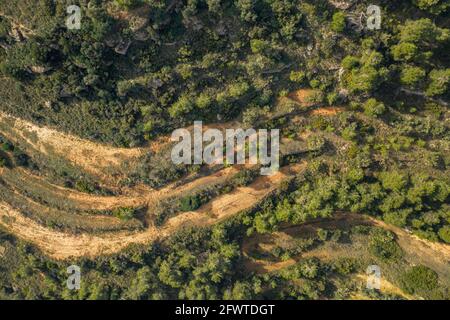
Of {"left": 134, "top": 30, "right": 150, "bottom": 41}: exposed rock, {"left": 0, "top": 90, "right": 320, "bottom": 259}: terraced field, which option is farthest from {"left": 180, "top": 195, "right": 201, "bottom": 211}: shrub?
{"left": 134, "top": 30, "right": 150, "bottom": 41}: exposed rock

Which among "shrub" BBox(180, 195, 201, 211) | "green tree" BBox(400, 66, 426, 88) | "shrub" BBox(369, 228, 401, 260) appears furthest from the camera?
"shrub" BBox(369, 228, 401, 260)

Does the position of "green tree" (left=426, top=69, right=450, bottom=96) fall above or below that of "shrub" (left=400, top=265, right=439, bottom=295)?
above

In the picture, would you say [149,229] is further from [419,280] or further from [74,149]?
[419,280]

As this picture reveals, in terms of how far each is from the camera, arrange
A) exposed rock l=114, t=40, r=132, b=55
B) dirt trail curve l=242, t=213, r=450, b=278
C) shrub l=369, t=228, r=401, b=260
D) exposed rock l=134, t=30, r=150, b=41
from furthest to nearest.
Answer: shrub l=369, t=228, r=401, b=260
dirt trail curve l=242, t=213, r=450, b=278
exposed rock l=114, t=40, r=132, b=55
exposed rock l=134, t=30, r=150, b=41

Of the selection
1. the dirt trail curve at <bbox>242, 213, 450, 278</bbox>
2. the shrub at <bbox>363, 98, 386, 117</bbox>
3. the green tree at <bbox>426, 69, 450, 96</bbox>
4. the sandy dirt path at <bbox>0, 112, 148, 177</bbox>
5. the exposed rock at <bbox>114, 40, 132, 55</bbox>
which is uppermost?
the exposed rock at <bbox>114, 40, 132, 55</bbox>

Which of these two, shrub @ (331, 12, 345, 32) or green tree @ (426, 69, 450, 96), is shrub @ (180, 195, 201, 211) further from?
green tree @ (426, 69, 450, 96)

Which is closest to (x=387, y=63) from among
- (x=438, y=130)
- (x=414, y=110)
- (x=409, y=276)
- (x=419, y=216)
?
(x=414, y=110)

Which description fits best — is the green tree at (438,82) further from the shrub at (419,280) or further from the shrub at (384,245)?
the shrub at (419,280)
